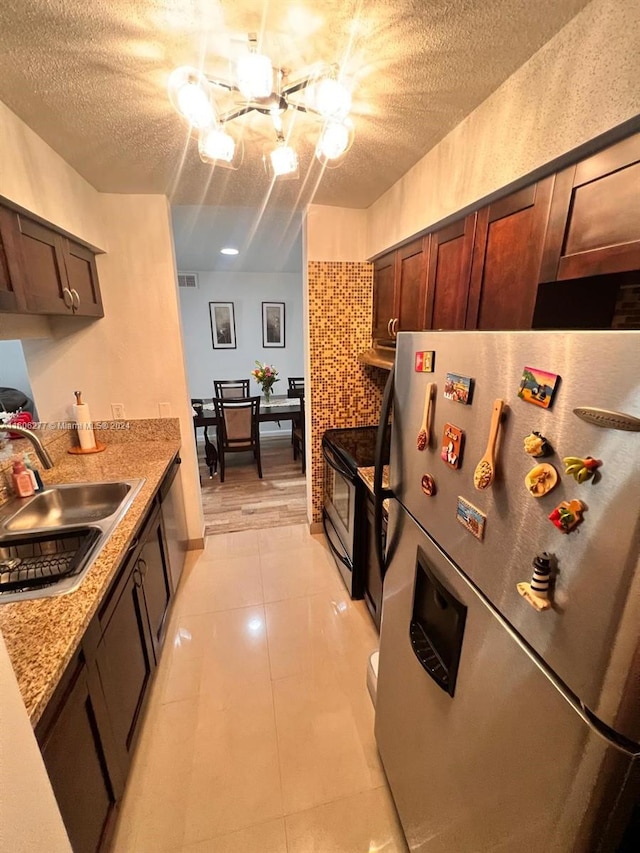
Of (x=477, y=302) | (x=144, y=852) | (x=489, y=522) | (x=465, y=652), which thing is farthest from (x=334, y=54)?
(x=144, y=852)

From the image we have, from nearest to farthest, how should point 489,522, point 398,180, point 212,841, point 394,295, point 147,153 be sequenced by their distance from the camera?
point 489,522
point 212,841
point 147,153
point 398,180
point 394,295

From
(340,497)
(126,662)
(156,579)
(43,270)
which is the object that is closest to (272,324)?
(340,497)

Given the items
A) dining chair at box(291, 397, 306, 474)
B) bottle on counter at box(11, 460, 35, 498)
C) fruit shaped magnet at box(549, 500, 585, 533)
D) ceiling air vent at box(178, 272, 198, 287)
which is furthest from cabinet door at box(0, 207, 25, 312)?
ceiling air vent at box(178, 272, 198, 287)

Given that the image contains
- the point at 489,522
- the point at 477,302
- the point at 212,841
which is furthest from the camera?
the point at 477,302

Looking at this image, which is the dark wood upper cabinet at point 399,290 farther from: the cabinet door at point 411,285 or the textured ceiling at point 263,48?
the textured ceiling at point 263,48

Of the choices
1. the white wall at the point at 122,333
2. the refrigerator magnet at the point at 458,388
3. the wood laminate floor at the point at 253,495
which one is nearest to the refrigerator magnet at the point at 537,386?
the refrigerator magnet at the point at 458,388

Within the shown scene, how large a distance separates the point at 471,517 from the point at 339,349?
80.3 inches

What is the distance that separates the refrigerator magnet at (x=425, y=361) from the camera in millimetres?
899

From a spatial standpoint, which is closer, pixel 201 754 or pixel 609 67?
pixel 609 67

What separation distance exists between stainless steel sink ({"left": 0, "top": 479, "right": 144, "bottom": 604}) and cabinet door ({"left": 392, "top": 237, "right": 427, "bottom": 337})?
163cm

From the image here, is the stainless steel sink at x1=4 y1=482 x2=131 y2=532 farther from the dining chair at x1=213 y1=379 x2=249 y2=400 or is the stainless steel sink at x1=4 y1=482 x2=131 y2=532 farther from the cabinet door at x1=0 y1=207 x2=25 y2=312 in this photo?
the dining chair at x1=213 y1=379 x2=249 y2=400

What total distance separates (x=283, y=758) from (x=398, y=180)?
2.81m

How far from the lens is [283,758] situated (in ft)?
4.66

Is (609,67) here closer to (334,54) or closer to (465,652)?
(334,54)
